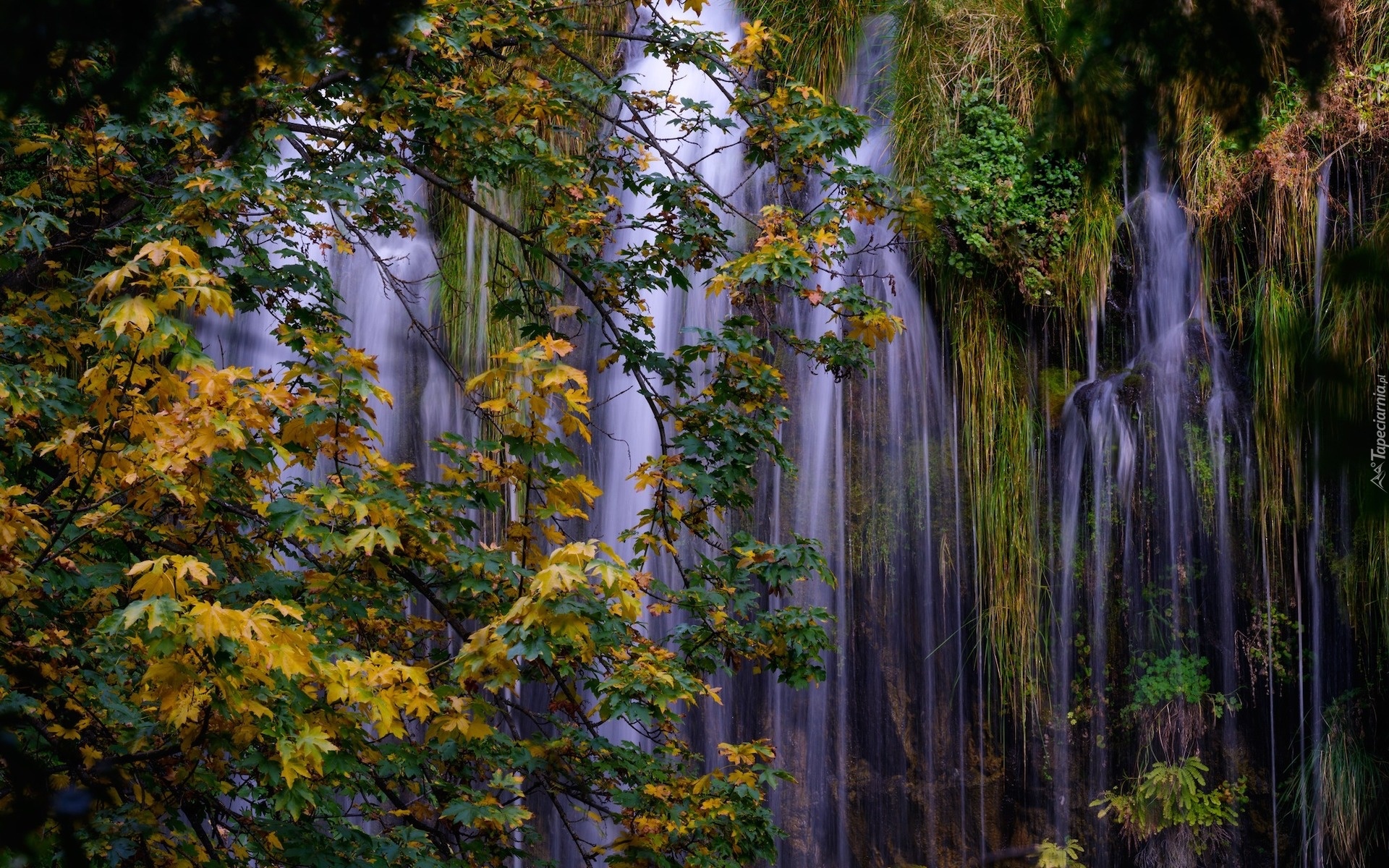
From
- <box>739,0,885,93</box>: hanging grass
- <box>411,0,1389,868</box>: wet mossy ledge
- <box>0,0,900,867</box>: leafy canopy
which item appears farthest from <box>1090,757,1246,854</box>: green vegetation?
<box>739,0,885,93</box>: hanging grass

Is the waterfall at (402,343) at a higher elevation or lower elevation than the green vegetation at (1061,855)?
higher

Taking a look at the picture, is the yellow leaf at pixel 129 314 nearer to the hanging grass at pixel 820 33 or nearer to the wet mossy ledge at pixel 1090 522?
the wet mossy ledge at pixel 1090 522

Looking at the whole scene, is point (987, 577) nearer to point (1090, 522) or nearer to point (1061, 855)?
point (1090, 522)

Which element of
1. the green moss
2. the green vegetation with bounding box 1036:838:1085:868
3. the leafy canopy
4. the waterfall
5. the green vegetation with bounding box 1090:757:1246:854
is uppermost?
the waterfall

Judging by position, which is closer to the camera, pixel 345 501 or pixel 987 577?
pixel 345 501

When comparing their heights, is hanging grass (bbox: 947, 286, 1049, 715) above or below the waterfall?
below

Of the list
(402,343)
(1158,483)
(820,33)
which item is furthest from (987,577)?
(402,343)

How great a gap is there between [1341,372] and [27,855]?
1482 mm

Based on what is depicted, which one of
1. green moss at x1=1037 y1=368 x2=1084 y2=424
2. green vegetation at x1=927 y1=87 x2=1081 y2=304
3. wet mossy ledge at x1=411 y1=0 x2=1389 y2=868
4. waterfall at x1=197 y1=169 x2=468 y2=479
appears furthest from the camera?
waterfall at x1=197 y1=169 x2=468 y2=479

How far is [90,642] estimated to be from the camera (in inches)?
125

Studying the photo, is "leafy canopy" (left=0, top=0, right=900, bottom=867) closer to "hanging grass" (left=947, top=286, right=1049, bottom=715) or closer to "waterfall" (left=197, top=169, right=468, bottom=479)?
"hanging grass" (left=947, top=286, right=1049, bottom=715)

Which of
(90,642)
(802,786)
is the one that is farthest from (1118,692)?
(90,642)

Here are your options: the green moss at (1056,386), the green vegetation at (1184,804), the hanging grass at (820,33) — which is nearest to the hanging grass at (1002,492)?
the green moss at (1056,386)

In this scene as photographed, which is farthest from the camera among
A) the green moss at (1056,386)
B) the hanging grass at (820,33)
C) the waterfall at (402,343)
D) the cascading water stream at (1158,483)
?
the waterfall at (402,343)
